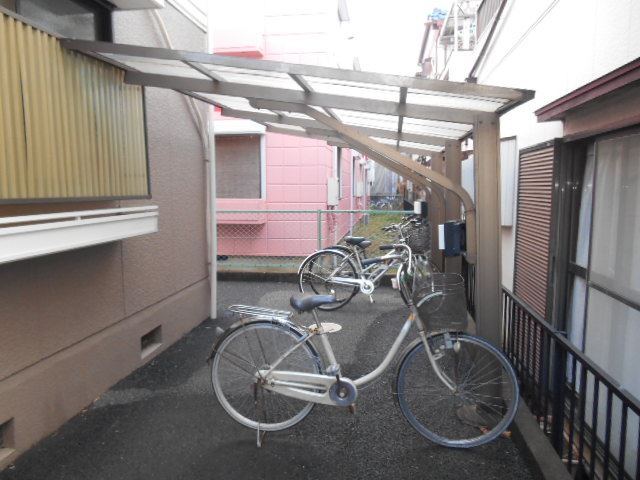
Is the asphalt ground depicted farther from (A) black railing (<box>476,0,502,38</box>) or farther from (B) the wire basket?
(A) black railing (<box>476,0,502,38</box>)

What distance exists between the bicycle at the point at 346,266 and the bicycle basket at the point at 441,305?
3.21 m

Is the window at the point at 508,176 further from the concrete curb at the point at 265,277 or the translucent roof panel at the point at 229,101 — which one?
the concrete curb at the point at 265,277

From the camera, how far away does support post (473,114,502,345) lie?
3204 millimetres

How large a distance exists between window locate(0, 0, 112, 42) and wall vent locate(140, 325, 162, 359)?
2615mm

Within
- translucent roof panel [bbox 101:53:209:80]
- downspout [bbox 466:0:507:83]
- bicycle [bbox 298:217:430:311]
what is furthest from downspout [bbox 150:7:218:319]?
downspout [bbox 466:0:507:83]

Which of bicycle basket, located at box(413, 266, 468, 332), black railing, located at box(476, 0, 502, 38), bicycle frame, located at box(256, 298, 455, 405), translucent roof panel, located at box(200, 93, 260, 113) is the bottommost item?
bicycle frame, located at box(256, 298, 455, 405)

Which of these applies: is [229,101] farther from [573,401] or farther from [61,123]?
[573,401]

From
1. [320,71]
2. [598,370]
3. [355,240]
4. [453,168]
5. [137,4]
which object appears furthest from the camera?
[355,240]

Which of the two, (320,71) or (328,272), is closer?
(320,71)

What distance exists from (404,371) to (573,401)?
96cm

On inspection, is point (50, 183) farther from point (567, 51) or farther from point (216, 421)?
point (567, 51)

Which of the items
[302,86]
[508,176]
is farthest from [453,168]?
[302,86]

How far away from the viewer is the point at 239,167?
10.4 meters

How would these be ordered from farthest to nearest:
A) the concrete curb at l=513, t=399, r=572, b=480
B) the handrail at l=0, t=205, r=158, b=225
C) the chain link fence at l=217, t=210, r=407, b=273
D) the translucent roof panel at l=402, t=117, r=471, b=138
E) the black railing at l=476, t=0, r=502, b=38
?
the chain link fence at l=217, t=210, r=407, b=273
the black railing at l=476, t=0, r=502, b=38
the translucent roof panel at l=402, t=117, r=471, b=138
the concrete curb at l=513, t=399, r=572, b=480
the handrail at l=0, t=205, r=158, b=225
